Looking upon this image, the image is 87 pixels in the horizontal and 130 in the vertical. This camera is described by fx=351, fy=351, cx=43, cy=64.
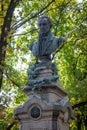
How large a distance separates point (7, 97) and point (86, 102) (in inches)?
171

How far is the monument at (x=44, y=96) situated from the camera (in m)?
9.68

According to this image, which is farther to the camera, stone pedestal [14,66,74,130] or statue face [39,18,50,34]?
statue face [39,18,50,34]

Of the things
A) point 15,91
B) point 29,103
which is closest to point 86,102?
point 15,91

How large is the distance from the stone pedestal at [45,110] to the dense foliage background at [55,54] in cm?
272

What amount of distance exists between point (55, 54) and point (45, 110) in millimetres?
11371

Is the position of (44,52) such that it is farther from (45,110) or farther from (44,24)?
(45,110)

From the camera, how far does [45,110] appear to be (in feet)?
31.8

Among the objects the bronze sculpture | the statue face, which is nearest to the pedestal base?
the bronze sculpture

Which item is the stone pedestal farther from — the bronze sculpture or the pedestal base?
the bronze sculpture

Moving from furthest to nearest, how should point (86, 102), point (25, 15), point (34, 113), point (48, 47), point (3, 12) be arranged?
point (86, 102) → point (25, 15) → point (3, 12) → point (48, 47) → point (34, 113)

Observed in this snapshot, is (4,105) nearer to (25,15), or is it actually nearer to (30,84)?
(25,15)

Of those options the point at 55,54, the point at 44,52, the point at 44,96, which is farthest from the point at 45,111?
the point at 55,54

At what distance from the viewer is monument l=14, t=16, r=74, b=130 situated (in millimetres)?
9680

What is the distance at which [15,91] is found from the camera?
19.7m
